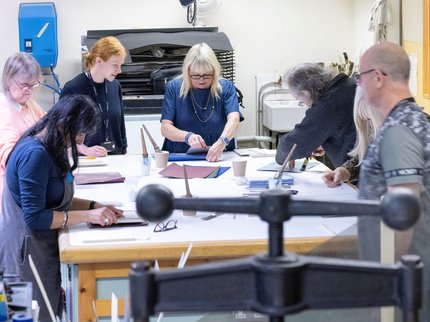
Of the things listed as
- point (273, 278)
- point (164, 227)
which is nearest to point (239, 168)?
point (164, 227)

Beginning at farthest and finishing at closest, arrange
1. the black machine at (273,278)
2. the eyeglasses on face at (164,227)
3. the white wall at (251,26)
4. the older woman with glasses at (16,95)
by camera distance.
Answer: the white wall at (251,26) < the older woman with glasses at (16,95) < the eyeglasses on face at (164,227) < the black machine at (273,278)

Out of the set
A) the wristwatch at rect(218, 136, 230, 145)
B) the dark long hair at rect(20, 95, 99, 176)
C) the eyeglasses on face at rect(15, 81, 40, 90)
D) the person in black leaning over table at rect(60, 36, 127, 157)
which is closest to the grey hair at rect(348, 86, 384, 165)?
the dark long hair at rect(20, 95, 99, 176)

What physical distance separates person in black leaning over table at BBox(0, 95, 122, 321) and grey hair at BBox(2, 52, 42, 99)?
1004 mm

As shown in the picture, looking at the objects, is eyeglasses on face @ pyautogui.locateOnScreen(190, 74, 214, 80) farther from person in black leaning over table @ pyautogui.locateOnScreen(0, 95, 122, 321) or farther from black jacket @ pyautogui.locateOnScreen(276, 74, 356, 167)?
person in black leaning over table @ pyautogui.locateOnScreen(0, 95, 122, 321)

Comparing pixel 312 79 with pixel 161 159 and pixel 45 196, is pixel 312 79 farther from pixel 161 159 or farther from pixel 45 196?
pixel 45 196

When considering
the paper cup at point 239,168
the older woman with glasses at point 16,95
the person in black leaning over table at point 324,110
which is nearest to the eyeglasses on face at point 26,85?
the older woman with glasses at point 16,95

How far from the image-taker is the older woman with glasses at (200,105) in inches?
195

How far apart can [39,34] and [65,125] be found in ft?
11.7

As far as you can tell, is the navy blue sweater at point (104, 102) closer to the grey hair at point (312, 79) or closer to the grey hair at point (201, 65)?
the grey hair at point (201, 65)

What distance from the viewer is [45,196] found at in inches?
129

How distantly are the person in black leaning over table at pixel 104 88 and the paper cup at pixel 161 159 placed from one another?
13.9 inches

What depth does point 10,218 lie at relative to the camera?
3369 millimetres

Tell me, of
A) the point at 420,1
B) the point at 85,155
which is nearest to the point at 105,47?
the point at 85,155

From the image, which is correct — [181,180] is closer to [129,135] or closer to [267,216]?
[129,135]
